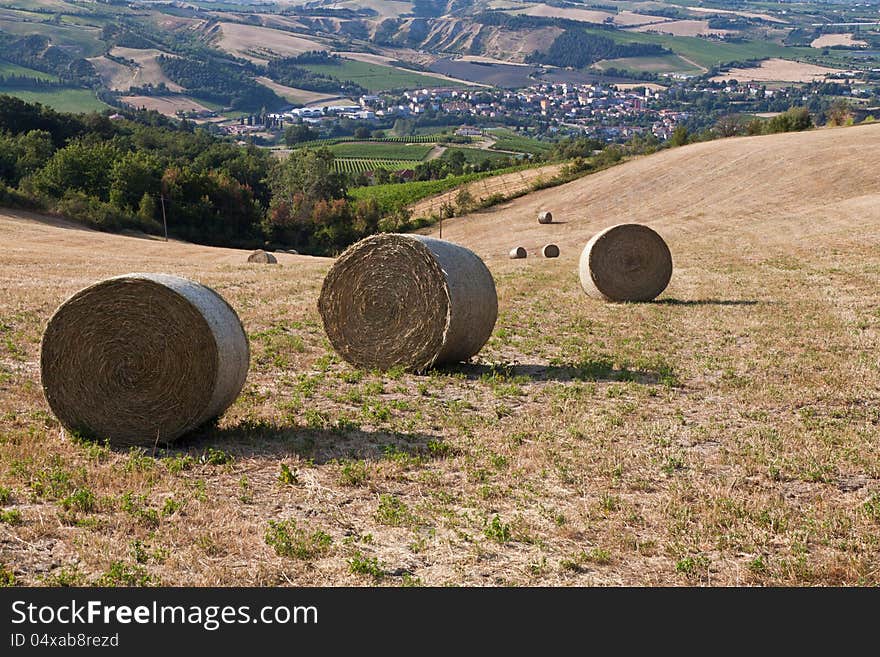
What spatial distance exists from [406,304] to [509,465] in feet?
16.0

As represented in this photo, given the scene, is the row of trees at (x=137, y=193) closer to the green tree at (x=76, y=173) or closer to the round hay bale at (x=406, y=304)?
the green tree at (x=76, y=173)

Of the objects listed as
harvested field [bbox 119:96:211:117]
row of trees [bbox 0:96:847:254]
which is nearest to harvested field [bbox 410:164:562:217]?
row of trees [bbox 0:96:847:254]

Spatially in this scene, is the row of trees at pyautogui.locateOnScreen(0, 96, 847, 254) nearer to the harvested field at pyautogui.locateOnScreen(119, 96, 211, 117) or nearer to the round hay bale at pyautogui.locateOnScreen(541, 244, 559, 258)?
the round hay bale at pyautogui.locateOnScreen(541, 244, 559, 258)

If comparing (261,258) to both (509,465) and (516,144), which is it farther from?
(516,144)

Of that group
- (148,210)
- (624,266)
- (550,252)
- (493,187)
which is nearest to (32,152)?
(148,210)

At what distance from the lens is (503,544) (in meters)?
7.00

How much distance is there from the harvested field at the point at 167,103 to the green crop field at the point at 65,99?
8119mm

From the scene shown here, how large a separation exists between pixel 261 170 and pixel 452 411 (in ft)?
275

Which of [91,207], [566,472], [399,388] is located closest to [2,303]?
[399,388]

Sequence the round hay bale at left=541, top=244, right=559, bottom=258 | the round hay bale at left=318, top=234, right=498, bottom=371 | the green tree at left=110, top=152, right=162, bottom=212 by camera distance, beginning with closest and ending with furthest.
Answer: the round hay bale at left=318, top=234, right=498, bottom=371 → the round hay bale at left=541, top=244, right=559, bottom=258 → the green tree at left=110, top=152, right=162, bottom=212

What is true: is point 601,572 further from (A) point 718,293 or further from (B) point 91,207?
(B) point 91,207

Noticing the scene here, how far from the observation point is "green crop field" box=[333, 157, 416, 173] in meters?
121

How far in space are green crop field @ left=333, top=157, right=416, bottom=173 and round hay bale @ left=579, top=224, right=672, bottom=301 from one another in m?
98.1

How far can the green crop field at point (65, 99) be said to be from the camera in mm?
147988
